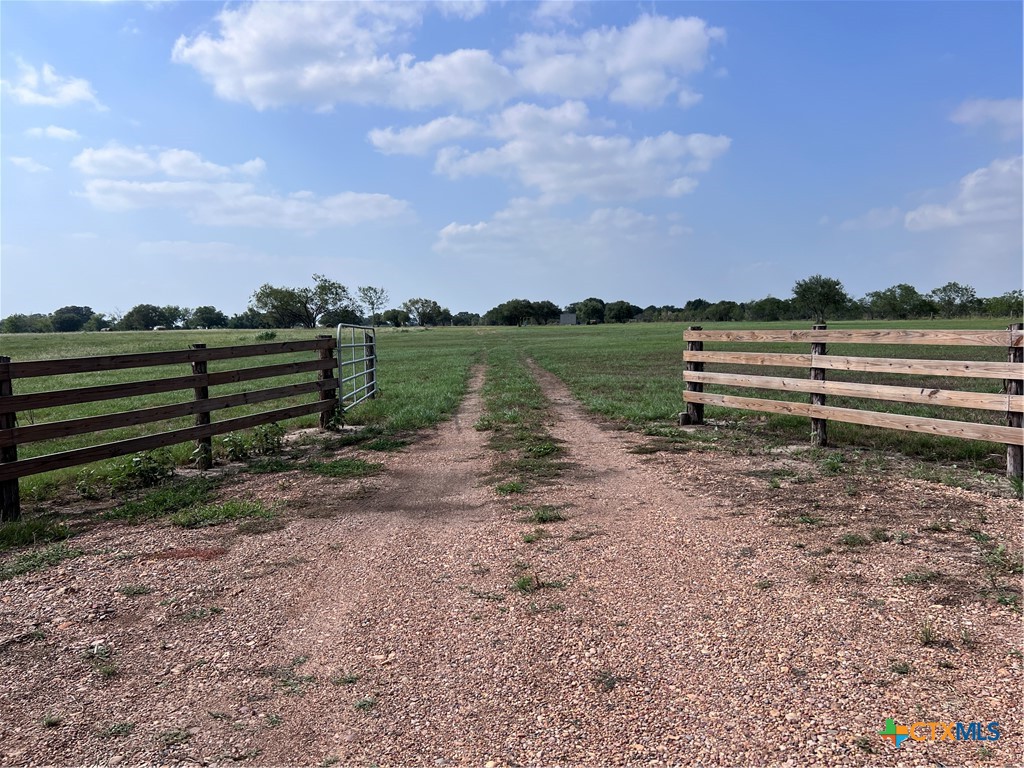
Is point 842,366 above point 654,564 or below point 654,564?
above

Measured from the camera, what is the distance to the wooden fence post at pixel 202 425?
794 centimetres

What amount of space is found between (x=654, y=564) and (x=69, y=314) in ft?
523

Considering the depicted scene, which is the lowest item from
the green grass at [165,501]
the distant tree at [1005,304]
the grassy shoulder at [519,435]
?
the green grass at [165,501]

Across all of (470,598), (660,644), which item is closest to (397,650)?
(470,598)

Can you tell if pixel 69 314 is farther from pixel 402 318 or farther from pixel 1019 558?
pixel 1019 558

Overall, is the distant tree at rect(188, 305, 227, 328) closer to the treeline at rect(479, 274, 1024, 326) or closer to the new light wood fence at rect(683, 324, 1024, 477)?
the treeline at rect(479, 274, 1024, 326)

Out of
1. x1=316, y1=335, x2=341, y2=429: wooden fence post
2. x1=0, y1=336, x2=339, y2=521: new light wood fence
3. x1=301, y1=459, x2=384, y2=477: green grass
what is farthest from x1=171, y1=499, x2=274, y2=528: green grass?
x1=316, y1=335, x2=341, y2=429: wooden fence post

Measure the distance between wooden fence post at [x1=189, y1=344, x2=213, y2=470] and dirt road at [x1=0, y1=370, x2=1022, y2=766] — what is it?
2.41 meters

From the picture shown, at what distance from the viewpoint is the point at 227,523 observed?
18.7 ft

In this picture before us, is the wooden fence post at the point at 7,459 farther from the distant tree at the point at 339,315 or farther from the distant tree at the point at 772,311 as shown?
the distant tree at the point at 772,311

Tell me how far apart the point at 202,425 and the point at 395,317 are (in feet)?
452

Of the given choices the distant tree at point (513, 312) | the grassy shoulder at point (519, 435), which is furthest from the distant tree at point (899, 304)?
the grassy shoulder at point (519, 435)

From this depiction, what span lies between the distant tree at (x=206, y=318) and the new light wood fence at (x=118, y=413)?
13413 cm

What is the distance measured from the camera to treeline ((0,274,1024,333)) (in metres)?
107
